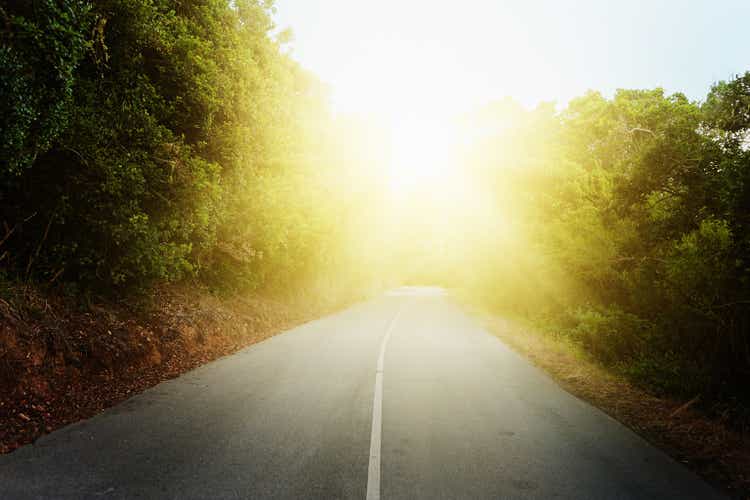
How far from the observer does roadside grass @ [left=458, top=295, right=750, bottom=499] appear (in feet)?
16.2

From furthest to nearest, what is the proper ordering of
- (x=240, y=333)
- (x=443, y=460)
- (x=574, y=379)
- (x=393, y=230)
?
(x=393, y=230), (x=240, y=333), (x=574, y=379), (x=443, y=460)

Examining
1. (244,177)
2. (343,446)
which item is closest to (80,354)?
(343,446)

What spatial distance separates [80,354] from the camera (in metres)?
7.01

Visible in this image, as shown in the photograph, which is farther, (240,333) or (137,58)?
(240,333)

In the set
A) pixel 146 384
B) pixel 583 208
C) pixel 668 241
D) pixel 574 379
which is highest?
pixel 583 208

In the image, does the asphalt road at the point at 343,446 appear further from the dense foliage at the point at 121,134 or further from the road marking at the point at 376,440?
the dense foliage at the point at 121,134

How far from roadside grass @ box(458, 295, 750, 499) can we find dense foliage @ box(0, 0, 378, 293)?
8950 mm

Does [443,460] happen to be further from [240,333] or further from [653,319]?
[240,333]

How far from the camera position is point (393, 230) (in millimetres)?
46750

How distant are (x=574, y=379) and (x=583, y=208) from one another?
6.46 meters

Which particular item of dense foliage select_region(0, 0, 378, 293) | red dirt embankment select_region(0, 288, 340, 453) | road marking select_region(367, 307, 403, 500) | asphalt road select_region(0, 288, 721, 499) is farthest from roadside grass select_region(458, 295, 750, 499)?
dense foliage select_region(0, 0, 378, 293)

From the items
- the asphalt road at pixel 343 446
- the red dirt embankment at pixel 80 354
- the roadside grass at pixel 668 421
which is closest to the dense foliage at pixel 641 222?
A: the roadside grass at pixel 668 421

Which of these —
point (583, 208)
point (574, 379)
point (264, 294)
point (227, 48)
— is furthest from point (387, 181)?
point (574, 379)

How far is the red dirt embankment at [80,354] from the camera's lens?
18.1 ft
